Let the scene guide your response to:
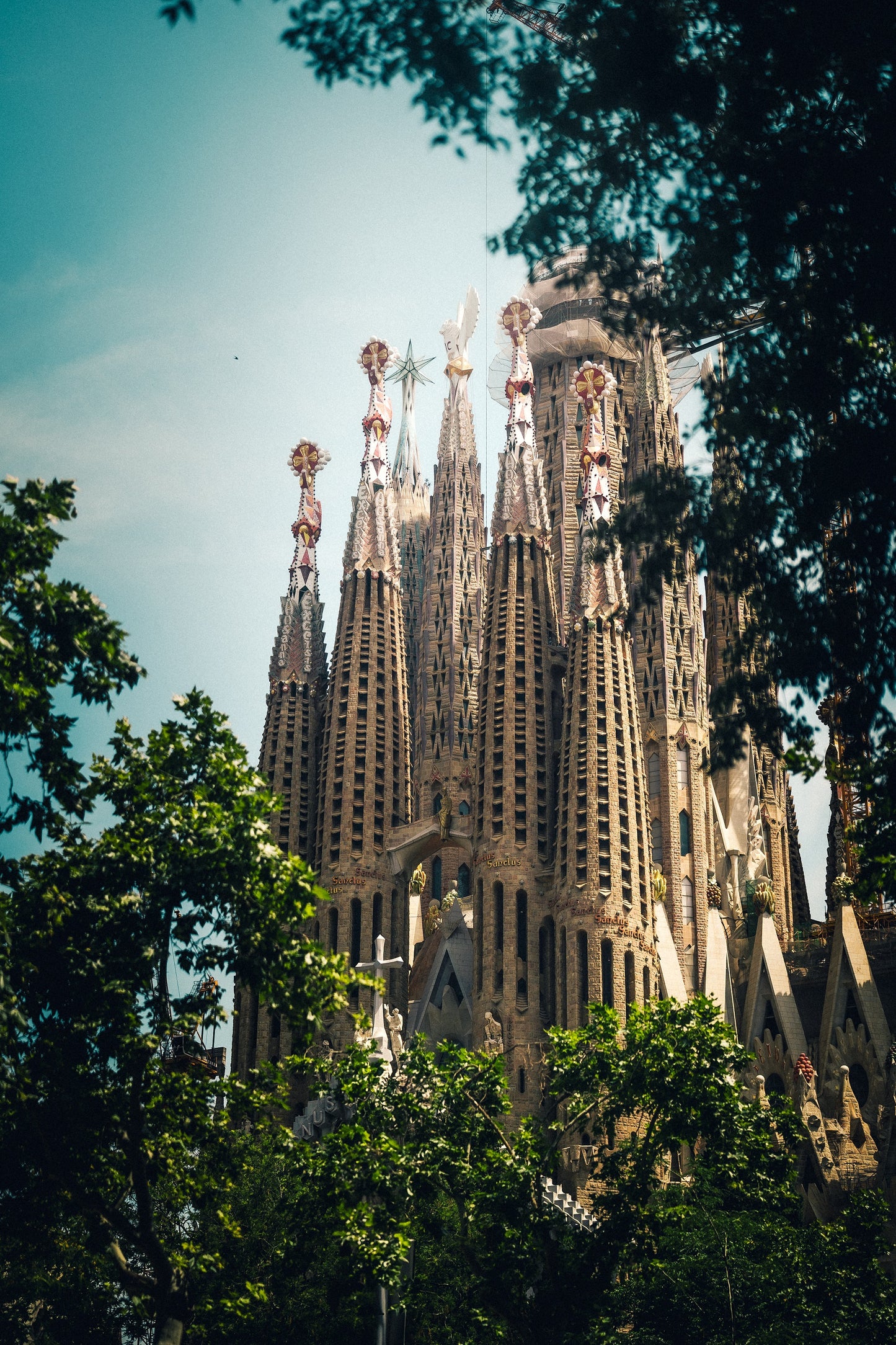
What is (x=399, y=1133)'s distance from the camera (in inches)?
1107

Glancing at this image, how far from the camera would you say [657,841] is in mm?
60219

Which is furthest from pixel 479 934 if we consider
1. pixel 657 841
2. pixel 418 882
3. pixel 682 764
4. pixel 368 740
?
pixel 418 882

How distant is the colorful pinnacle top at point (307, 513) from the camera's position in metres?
65.0

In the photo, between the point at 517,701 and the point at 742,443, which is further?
the point at 517,701

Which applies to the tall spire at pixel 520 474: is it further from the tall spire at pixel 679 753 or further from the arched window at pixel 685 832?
the arched window at pixel 685 832

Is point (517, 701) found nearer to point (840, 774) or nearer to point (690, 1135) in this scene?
point (690, 1135)

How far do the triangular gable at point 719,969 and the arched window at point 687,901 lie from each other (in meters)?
0.71

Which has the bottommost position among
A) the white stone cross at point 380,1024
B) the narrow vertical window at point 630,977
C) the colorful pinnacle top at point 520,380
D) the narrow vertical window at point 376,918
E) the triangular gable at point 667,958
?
the white stone cross at point 380,1024

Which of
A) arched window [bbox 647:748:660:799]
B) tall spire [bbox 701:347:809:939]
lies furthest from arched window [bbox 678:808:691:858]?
tall spire [bbox 701:347:809:939]

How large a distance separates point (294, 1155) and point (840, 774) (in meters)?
10.6

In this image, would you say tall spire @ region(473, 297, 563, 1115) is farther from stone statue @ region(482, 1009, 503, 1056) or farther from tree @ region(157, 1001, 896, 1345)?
tree @ region(157, 1001, 896, 1345)

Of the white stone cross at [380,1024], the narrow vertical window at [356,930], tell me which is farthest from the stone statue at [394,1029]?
the narrow vertical window at [356,930]

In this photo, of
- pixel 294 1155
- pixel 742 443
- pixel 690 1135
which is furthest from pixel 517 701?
pixel 742 443

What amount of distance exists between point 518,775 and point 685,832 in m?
8.80
